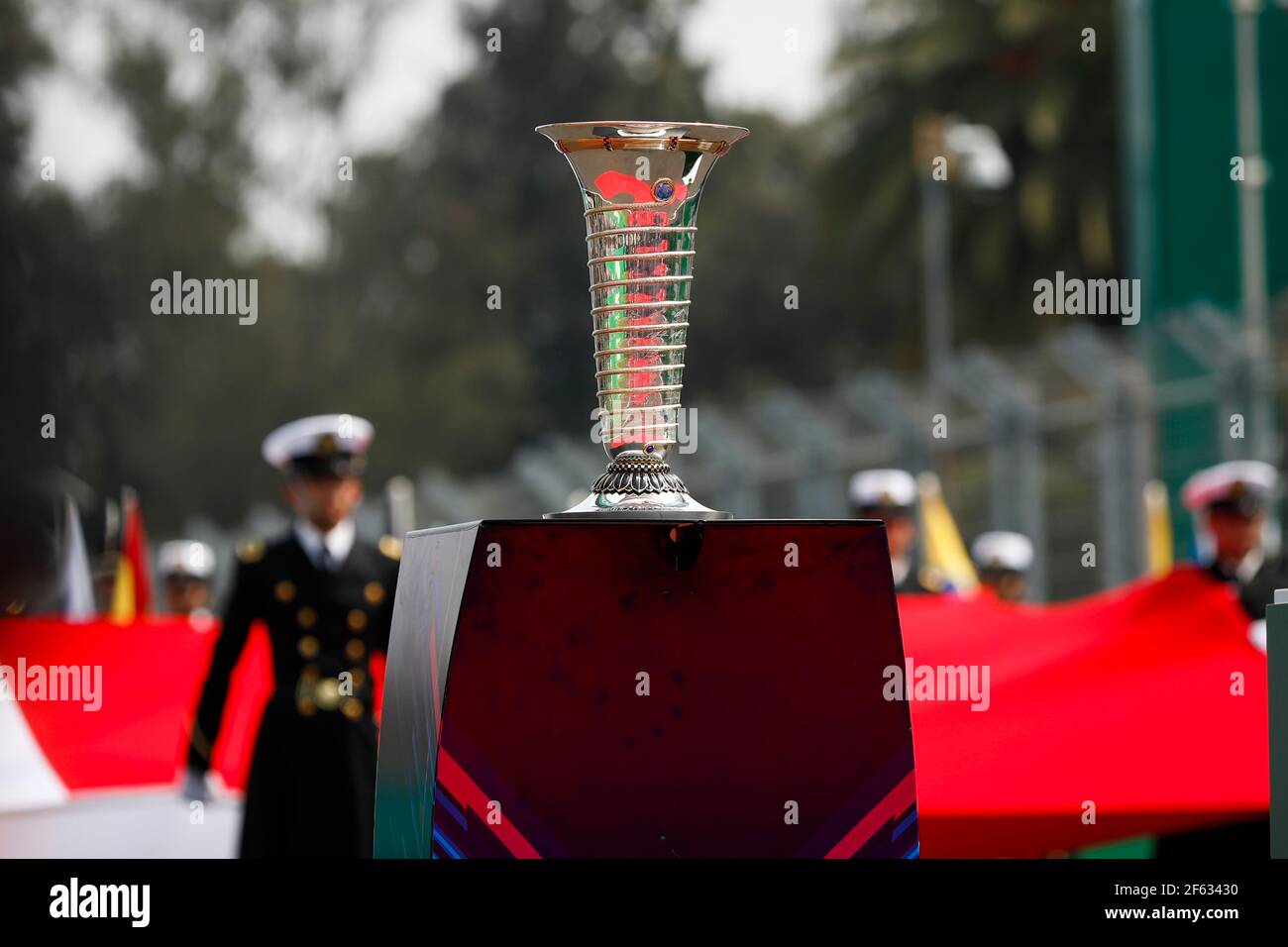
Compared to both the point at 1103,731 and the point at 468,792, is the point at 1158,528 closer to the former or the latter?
the point at 1103,731

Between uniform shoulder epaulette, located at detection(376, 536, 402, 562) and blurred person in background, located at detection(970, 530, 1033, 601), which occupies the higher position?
uniform shoulder epaulette, located at detection(376, 536, 402, 562)

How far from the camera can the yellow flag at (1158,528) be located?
1365cm

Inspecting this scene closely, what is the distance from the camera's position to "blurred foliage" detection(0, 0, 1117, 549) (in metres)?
35.3

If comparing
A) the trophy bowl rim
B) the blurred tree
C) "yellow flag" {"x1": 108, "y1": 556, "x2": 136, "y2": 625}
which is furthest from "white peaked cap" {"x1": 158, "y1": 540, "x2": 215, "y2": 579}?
the blurred tree

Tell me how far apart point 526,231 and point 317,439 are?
36705mm

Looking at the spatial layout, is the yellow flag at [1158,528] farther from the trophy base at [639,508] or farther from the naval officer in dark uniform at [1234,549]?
the trophy base at [639,508]

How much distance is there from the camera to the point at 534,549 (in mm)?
3432

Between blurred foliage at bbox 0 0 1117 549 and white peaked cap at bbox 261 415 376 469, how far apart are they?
26994 mm

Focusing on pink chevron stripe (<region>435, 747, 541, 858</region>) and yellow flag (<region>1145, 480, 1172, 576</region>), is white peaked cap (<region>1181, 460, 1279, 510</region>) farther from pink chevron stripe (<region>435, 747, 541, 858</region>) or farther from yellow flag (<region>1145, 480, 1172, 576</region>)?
pink chevron stripe (<region>435, 747, 541, 858</region>)

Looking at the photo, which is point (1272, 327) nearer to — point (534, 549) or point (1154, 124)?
point (1154, 124)

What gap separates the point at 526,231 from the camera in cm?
4347

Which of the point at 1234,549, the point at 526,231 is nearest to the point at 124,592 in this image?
the point at 1234,549
